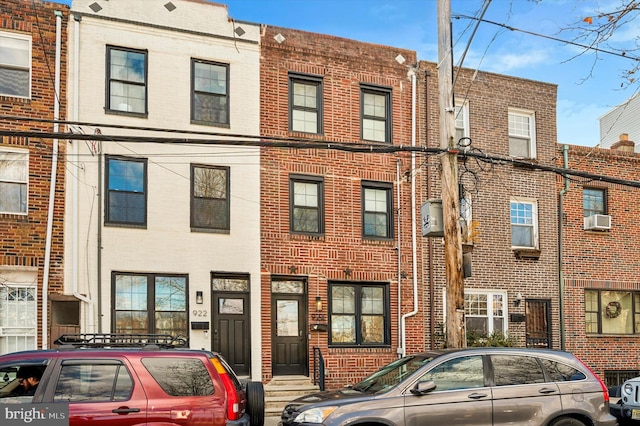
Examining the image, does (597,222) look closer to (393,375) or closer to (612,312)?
(612,312)

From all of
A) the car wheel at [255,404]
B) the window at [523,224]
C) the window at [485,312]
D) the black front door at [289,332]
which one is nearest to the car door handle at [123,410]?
the car wheel at [255,404]

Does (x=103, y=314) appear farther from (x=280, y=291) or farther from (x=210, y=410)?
(x=210, y=410)

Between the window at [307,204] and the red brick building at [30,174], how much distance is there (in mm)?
5585

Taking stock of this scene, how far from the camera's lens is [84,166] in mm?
15445

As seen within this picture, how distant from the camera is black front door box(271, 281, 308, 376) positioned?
17031mm

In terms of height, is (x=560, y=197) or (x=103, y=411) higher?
(x=560, y=197)

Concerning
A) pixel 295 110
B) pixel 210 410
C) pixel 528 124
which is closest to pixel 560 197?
pixel 528 124

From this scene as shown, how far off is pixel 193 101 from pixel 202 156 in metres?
1.38

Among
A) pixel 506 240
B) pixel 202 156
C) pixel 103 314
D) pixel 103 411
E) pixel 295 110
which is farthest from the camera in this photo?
pixel 506 240

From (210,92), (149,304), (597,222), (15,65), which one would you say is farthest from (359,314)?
(15,65)

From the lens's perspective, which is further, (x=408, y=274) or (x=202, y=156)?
(x=408, y=274)

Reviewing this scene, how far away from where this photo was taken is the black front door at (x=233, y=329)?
53.8ft

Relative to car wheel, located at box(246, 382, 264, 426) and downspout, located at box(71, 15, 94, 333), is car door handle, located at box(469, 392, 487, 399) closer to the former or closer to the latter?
car wheel, located at box(246, 382, 264, 426)

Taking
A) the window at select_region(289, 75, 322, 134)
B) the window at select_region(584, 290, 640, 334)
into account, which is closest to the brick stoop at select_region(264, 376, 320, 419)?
the window at select_region(289, 75, 322, 134)
